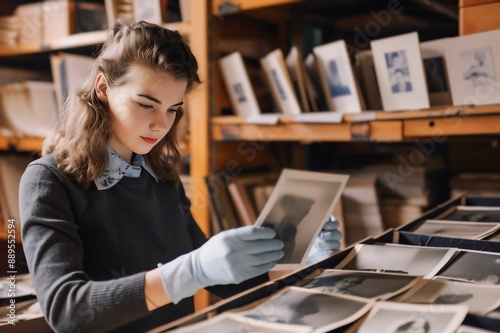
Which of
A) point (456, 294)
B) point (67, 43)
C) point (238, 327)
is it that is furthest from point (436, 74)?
point (67, 43)

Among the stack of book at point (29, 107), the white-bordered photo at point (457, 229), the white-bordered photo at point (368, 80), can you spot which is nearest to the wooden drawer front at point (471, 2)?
the white-bordered photo at point (368, 80)

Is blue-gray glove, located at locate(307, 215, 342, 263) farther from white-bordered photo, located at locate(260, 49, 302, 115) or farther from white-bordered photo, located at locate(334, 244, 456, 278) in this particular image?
white-bordered photo, located at locate(260, 49, 302, 115)

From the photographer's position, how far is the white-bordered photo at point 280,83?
5.31 feet

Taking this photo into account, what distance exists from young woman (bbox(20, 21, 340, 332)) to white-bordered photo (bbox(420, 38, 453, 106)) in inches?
28.5

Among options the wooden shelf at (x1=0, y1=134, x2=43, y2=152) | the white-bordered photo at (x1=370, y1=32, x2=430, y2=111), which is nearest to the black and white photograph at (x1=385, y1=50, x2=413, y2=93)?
the white-bordered photo at (x1=370, y1=32, x2=430, y2=111)

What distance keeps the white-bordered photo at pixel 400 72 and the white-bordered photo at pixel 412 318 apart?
0.84 metres

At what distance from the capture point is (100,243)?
97 centimetres

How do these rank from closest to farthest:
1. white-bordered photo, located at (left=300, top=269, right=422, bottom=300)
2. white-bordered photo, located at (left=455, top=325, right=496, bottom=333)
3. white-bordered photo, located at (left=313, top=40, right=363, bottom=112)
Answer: white-bordered photo, located at (left=455, top=325, right=496, bottom=333) → white-bordered photo, located at (left=300, top=269, right=422, bottom=300) → white-bordered photo, located at (left=313, top=40, right=363, bottom=112)

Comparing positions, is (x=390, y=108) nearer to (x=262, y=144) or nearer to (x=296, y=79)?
(x=296, y=79)

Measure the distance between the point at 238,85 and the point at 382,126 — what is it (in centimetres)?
59

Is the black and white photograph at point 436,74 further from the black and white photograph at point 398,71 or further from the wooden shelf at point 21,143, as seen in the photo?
the wooden shelf at point 21,143

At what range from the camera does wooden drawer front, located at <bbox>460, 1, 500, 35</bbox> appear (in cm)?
130

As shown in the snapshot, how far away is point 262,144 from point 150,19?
0.69 meters

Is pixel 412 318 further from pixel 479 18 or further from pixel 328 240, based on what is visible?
pixel 479 18
